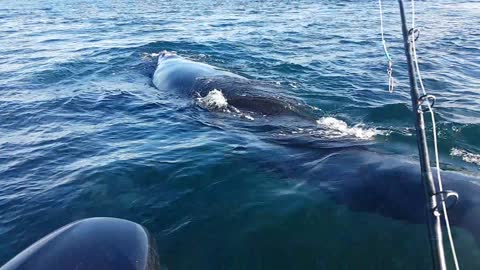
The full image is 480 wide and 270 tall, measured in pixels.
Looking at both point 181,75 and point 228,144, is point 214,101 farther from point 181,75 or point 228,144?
point 181,75

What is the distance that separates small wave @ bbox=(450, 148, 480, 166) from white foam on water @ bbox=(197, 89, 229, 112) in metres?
5.16

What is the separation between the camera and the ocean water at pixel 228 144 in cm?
611

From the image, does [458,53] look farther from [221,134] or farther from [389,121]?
[221,134]

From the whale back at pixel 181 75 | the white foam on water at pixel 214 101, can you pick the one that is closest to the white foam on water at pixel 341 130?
the white foam on water at pixel 214 101

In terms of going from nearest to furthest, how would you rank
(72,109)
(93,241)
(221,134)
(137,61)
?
(93,241)
(221,134)
(72,109)
(137,61)

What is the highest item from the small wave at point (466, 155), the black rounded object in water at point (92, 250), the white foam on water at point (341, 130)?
the black rounded object in water at point (92, 250)

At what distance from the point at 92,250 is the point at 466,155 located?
6.68 m

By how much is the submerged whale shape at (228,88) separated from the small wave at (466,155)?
346 cm

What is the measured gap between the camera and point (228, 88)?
479 inches

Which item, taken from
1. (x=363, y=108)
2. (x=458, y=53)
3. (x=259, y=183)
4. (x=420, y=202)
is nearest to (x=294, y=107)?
(x=363, y=108)

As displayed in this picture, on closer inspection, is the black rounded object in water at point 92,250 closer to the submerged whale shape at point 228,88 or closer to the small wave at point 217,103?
the small wave at point 217,103

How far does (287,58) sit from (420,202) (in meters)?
12.4

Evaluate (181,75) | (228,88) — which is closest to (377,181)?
(228,88)

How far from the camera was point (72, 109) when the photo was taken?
1264 centimetres
